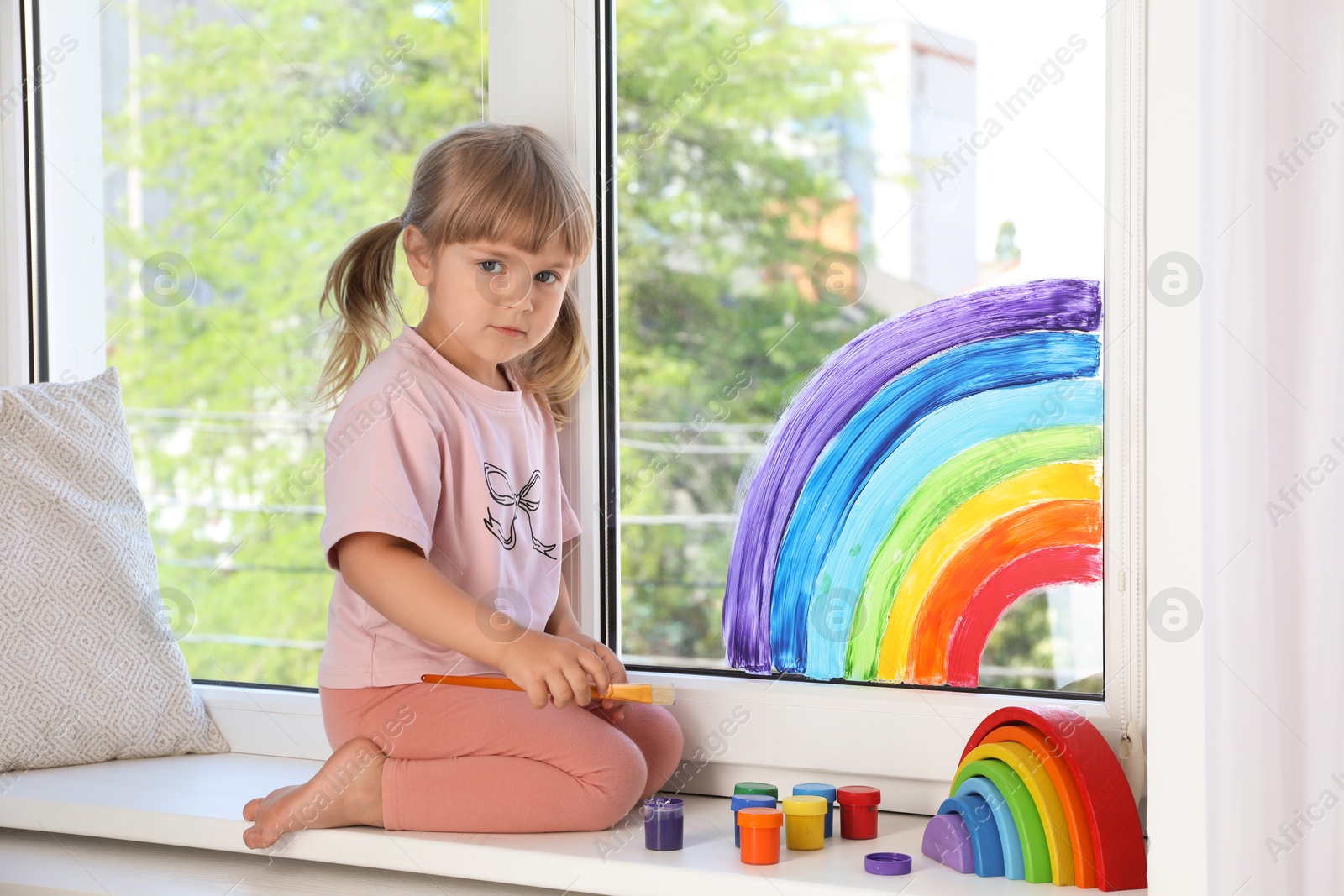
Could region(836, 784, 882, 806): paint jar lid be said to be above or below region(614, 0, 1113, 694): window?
below

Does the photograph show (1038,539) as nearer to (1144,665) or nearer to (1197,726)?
(1144,665)

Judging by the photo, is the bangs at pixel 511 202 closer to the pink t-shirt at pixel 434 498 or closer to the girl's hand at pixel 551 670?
the pink t-shirt at pixel 434 498

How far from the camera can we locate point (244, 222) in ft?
11.0

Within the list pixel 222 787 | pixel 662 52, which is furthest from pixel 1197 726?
pixel 662 52

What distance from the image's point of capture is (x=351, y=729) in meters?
0.94

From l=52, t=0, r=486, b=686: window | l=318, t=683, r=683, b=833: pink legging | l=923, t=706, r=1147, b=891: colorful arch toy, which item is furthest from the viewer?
l=52, t=0, r=486, b=686: window

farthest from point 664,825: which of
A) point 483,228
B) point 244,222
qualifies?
point 244,222

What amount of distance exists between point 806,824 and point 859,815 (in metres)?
0.06

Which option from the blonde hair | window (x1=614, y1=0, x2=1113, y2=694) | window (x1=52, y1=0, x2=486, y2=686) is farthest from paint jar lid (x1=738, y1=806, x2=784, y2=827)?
window (x1=52, y1=0, x2=486, y2=686)

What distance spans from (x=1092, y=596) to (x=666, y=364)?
0.98 m

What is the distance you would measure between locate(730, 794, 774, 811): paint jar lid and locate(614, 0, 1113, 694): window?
178 mm

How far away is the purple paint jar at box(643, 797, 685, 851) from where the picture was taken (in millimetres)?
838

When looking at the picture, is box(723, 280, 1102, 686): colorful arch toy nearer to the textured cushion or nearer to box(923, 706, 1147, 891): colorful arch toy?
box(923, 706, 1147, 891): colorful arch toy

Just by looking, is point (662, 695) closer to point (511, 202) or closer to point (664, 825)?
point (664, 825)
